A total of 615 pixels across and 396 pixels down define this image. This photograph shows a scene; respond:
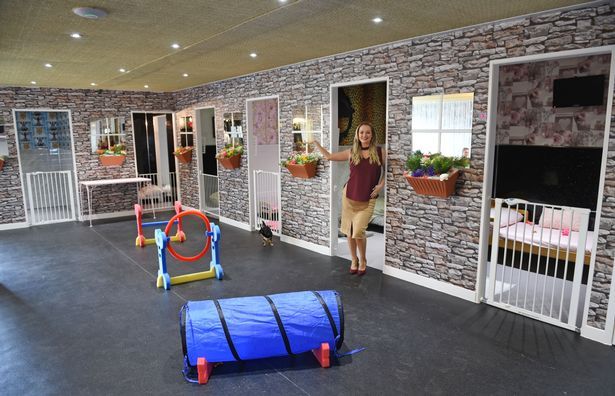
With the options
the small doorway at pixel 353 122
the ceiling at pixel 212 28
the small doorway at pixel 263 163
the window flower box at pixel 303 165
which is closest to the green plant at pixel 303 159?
the window flower box at pixel 303 165

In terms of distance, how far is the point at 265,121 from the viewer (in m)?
7.91

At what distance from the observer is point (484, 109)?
13.5 ft

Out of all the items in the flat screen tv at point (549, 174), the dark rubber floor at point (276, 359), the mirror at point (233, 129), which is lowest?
the dark rubber floor at point (276, 359)

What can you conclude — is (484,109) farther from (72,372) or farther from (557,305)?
(72,372)

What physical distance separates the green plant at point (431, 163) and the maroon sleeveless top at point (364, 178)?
548mm

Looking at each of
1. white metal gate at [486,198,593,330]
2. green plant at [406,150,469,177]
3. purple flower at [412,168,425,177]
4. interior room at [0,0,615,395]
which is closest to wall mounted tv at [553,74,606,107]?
interior room at [0,0,615,395]

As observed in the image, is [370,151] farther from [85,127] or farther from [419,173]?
[85,127]

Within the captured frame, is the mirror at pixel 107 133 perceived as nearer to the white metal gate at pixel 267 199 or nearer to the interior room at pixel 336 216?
the interior room at pixel 336 216

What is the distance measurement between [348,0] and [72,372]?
139 inches

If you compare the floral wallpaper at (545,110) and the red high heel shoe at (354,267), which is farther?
the red high heel shoe at (354,267)

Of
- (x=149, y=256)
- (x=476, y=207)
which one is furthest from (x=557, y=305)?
(x=149, y=256)

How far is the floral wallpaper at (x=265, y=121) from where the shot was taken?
7754 mm

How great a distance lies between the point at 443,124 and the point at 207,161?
586cm

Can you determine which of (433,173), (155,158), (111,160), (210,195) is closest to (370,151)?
(433,173)
